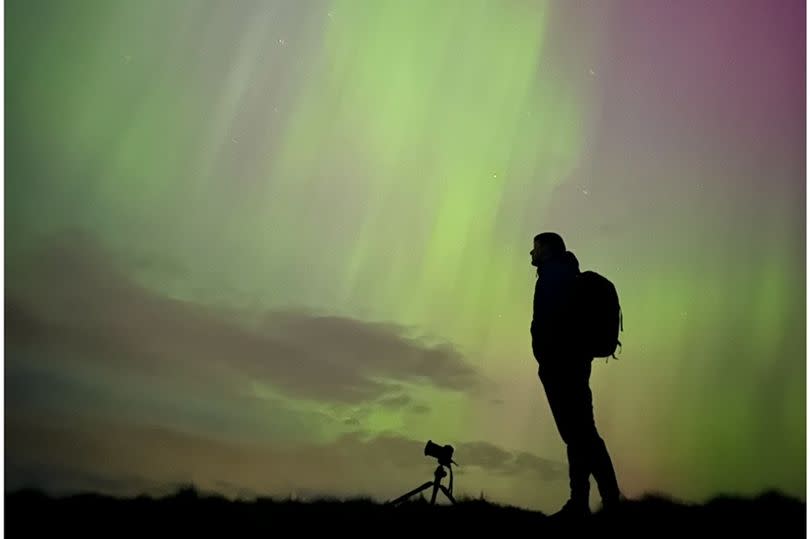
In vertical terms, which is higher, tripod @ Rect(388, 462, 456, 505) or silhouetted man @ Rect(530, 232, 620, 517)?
silhouetted man @ Rect(530, 232, 620, 517)

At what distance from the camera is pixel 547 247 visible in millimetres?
5387

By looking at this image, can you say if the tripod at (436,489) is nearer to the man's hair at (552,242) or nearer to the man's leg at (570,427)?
the man's leg at (570,427)

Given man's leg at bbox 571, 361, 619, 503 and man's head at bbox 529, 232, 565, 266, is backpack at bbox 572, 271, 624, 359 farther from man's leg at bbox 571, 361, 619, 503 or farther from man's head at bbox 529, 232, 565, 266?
man's head at bbox 529, 232, 565, 266

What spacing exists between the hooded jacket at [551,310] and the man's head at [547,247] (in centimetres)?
12

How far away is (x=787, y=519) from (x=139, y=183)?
5.38 m

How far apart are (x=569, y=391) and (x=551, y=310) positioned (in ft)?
1.59

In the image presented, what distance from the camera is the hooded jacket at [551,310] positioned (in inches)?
201

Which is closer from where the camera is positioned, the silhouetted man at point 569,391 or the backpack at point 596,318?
the silhouetted man at point 569,391

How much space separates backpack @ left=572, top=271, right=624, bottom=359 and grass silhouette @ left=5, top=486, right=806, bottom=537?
940mm

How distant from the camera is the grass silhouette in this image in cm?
512

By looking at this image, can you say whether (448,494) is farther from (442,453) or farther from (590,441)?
(590,441)

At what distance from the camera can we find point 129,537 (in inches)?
205

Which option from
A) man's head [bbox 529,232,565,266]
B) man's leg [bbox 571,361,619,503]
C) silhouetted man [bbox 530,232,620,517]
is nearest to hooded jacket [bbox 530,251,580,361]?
silhouetted man [bbox 530,232,620,517]

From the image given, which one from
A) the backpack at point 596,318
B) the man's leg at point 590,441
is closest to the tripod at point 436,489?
the man's leg at point 590,441
